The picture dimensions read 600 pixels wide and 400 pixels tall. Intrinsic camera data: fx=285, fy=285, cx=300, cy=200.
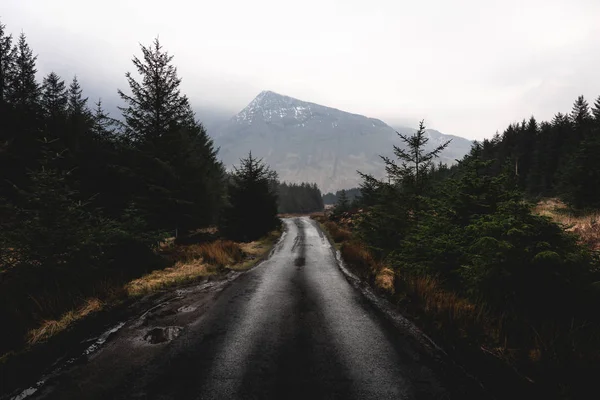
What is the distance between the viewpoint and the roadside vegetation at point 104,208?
627 centimetres

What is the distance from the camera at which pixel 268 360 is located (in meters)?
4.26

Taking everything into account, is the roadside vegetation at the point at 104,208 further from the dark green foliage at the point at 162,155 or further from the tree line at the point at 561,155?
the tree line at the point at 561,155

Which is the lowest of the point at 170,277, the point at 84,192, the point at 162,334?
the point at 162,334

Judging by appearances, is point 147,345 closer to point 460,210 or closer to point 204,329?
point 204,329

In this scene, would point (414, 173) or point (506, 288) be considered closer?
point (506, 288)

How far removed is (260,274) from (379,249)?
5132 mm

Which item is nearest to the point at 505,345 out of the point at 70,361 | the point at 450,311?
the point at 450,311

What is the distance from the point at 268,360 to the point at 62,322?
4092 millimetres

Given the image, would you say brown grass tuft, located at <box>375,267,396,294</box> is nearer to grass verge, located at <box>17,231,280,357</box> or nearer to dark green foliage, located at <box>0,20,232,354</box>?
grass verge, located at <box>17,231,280,357</box>

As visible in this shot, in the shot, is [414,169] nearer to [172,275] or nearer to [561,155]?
[172,275]

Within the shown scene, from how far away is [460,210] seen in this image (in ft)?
26.4

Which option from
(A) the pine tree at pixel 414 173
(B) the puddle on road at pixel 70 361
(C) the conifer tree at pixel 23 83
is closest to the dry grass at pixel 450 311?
(A) the pine tree at pixel 414 173

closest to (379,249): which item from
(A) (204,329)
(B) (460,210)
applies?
(B) (460,210)

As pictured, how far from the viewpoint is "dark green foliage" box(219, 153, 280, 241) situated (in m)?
20.3
